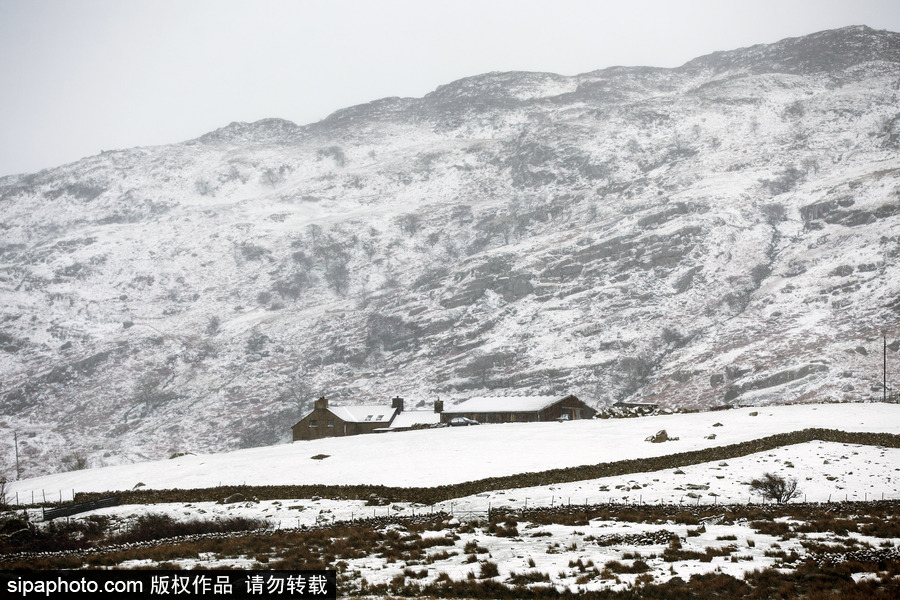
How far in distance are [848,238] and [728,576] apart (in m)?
165

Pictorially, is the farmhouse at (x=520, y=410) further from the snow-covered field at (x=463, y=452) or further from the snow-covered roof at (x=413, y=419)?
the snow-covered field at (x=463, y=452)

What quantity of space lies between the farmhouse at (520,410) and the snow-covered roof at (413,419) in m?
1.48

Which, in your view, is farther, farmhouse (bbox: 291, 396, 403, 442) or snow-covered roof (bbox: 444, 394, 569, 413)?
farmhouse (bbox: 291, 396, 403, 442)

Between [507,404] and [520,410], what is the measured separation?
475 cm

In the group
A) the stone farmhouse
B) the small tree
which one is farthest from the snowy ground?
the stone farmhouse

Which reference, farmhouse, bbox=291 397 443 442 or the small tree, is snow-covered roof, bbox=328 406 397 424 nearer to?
farmhouse, bbox=291 397 443 442

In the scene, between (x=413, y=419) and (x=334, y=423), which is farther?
(x=413, y=419)

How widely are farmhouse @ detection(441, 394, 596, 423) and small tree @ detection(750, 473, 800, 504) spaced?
2105 inches

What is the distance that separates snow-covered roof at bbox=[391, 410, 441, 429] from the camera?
99.0 meters

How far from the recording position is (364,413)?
344 ft

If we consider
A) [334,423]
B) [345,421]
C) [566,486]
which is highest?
[566,486]

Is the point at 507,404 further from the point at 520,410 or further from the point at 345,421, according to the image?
the point at 345,421

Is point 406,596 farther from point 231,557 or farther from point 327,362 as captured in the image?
point 327,362

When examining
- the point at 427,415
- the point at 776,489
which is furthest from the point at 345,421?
the point at 776,489
